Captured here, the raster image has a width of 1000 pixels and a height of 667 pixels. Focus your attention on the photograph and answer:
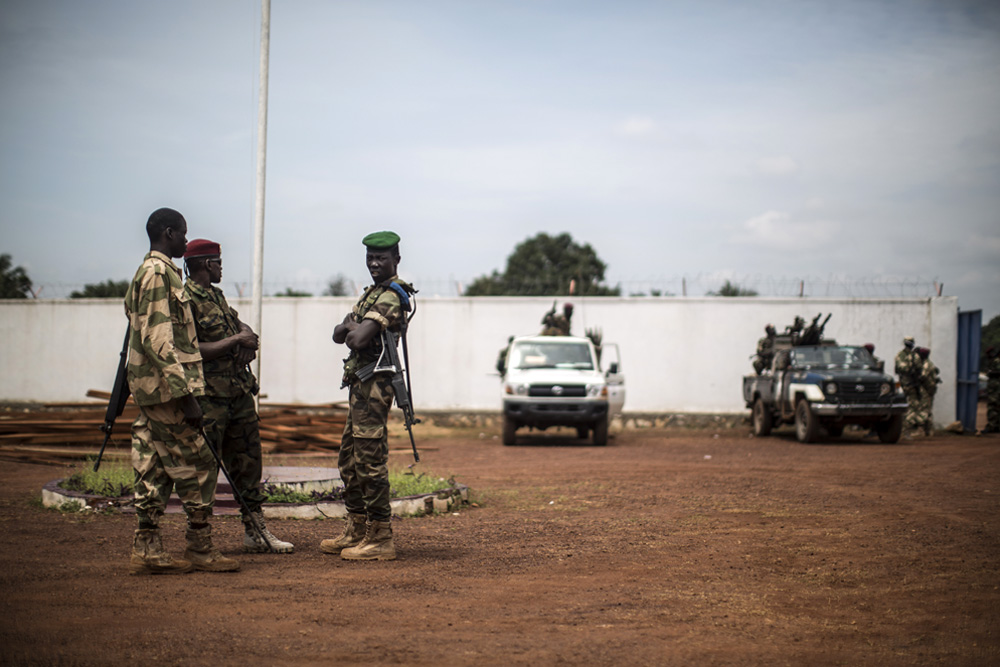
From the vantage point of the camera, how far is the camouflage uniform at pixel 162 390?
16.1 feet

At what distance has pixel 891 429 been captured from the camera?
15867 millimetres

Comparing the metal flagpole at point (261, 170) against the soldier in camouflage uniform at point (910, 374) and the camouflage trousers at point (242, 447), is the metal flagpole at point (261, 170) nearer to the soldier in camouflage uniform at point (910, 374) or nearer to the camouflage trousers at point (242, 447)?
the camouflage trousers at point (242, 447)

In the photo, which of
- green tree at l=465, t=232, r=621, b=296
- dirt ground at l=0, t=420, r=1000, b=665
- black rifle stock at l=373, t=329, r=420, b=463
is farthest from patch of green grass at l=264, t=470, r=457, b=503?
green tree at l=465, t=232, r=621, b=296

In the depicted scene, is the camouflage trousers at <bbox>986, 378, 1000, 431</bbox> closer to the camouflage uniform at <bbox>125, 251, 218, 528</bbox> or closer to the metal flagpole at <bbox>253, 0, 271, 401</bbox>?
the metal flagpole at <bbox>253, 0, 271, 401</bbox>

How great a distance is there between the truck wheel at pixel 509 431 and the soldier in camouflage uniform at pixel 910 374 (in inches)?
319

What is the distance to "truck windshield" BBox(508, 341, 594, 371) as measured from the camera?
1580cm

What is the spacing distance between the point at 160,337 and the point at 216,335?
0.61 metres

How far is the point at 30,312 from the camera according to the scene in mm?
21766

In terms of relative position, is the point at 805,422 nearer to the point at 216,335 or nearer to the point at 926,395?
the point at 926,395

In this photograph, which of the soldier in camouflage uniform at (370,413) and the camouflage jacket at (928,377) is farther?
the camouflage jacket at (928,377)

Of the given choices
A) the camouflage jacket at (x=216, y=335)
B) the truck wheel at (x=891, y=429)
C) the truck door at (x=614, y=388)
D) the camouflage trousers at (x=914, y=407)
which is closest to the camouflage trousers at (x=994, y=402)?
the camouflage trousers at (x=914, y=407)

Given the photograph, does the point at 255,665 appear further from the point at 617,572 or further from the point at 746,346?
the point at 746,346

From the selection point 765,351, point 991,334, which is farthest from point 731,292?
point 991,334

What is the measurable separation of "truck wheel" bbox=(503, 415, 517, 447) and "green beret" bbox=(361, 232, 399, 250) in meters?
9.67
